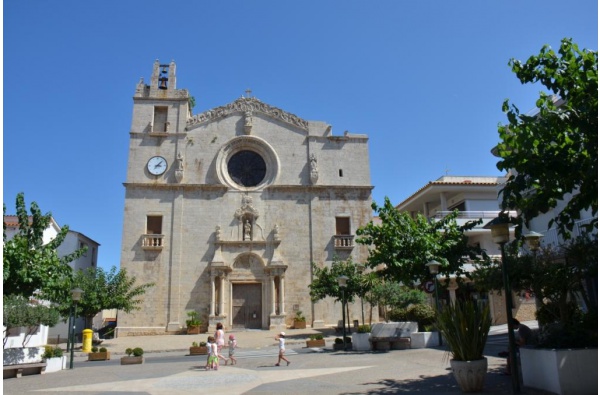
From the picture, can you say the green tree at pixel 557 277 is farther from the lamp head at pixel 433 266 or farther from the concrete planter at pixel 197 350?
the concrete planter at pixel 197 350

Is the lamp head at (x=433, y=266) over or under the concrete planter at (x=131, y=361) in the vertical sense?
over

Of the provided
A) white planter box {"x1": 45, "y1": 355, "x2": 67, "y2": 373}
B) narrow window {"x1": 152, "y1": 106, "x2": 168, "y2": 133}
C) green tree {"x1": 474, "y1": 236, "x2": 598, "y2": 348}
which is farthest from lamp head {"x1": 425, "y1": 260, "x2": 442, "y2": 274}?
narrow window {"x1": 152, "y1": 106, "x2": 168, "y2": 133}

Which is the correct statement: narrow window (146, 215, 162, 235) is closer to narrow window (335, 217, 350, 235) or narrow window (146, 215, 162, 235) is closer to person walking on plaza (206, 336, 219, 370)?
narrow window (335, 217, 350, 235)

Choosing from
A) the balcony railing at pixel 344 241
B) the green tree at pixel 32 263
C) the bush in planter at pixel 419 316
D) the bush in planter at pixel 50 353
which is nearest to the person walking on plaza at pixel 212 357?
the green tree at pixel 32 263

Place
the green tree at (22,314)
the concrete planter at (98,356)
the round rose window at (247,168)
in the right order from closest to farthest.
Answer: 1. the green tree at (22,314)
2. the concrete planter at (98,356)
3. the round rose window at (247,168)

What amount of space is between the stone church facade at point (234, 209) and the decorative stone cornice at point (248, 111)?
0.23 ft

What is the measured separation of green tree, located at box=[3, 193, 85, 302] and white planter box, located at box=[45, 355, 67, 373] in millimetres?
2227

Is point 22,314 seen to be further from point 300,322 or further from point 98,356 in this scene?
point 300,322

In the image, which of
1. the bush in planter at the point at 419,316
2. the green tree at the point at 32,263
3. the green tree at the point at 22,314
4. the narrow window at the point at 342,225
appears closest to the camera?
the green tree at the point at 32,263

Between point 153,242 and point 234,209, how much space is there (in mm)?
5547

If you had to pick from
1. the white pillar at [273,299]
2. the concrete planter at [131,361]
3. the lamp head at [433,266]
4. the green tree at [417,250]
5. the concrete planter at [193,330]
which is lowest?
the concrete planter at [131,361]

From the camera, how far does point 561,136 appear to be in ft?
26.8

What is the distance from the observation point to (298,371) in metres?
12.3

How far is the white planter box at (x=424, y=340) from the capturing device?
54.5 ft
